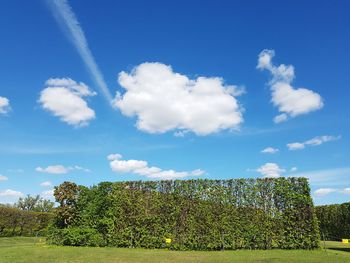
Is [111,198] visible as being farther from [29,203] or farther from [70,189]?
[29,203]

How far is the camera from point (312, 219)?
18.1 m

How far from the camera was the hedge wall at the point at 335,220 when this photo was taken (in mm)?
27969

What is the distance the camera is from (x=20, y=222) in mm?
31125

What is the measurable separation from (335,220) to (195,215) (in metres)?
16.5

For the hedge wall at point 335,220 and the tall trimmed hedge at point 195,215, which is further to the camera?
the hedge wall at point 335,220

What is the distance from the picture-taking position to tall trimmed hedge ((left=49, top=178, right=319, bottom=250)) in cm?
1827

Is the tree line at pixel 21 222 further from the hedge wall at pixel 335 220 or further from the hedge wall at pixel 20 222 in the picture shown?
the hedge wall at pixel 335 220

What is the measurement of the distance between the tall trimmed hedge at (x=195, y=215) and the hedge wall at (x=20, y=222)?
11.1 m

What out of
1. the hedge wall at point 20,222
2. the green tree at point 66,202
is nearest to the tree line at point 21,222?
the hedge wall at point 20,222

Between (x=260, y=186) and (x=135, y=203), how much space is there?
742 centimetres

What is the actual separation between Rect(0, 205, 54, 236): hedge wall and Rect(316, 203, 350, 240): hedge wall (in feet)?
80.6

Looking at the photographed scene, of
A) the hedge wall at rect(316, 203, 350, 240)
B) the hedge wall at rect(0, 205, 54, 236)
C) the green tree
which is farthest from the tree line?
the hedge wall at rect(316, 203, 350, 240)

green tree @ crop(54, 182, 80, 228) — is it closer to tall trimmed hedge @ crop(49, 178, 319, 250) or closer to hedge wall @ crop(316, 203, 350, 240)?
tall trimmed hedge @ crop(49, 178, 319, 250)

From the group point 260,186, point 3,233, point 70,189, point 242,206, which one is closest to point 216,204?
point 242,206
